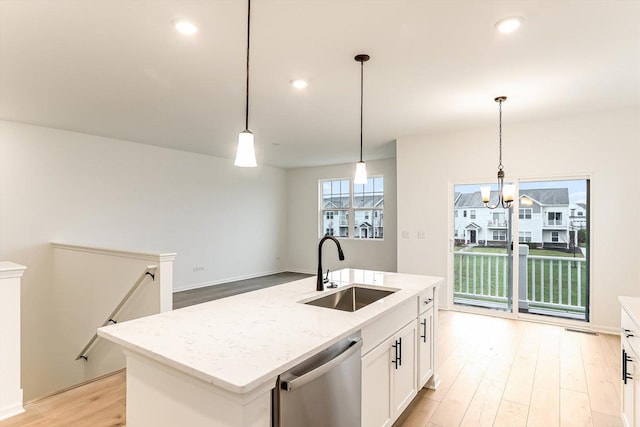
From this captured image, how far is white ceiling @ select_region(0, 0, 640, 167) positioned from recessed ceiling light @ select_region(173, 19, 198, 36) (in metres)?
0.06

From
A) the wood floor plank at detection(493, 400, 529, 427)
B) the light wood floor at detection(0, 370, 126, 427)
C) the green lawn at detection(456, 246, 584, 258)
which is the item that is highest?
the green lawn at detection(456, 246, 584, 258)

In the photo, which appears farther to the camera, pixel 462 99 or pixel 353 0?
pixel 462 99

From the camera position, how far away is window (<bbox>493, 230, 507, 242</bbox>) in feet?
15.8

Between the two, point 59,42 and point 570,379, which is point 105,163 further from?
point 570,379

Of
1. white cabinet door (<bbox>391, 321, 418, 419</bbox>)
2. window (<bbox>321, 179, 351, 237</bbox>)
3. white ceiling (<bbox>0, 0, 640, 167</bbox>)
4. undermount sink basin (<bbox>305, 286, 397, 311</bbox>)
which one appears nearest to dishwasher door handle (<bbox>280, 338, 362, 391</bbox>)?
white cabinet door (<bbox>391, 321, 418, 419</bbox>)

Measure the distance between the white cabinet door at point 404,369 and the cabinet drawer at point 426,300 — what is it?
0.51ft

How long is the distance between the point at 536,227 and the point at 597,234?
65 cm

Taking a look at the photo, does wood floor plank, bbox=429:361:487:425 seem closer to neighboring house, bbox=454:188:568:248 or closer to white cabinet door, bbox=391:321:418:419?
white cabinet door, bbox=391:321:418:419

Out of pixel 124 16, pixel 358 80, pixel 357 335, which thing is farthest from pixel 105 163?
pixel 357 335

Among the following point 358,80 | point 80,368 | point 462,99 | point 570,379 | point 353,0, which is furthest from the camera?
point 80,368

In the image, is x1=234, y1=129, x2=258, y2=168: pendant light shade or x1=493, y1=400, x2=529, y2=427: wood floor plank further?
x1=493, y1=400, x2=529, y2=427: wood floor plank

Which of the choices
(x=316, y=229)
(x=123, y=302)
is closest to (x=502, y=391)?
(x=123, y=302)

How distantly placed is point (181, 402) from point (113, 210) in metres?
5.18

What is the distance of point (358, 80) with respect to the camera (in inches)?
126
